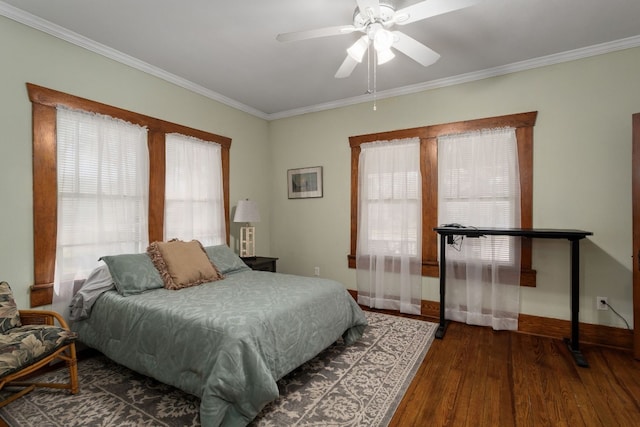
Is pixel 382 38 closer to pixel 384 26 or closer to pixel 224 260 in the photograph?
pixel 384 26

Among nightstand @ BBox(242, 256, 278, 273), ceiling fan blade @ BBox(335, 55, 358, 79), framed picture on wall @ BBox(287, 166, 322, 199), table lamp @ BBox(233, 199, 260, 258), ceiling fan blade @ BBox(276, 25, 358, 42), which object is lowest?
nightstand @ BBox(242, 256, 278, 273)

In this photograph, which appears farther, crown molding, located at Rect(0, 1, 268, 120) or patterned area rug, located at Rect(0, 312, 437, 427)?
crown molding, located at Rect(0, 1, 268, 120)

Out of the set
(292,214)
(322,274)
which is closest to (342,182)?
(292,214)

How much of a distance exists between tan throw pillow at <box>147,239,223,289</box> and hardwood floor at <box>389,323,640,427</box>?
1873 mm

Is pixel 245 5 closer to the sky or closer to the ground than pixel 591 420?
closer to the sky

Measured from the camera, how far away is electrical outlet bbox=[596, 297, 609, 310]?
281 cm

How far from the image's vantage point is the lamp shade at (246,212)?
12.6 feet

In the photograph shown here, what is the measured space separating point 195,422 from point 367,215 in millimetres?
2762

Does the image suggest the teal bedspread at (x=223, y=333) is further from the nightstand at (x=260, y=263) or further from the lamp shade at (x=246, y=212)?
the lamp shade at (x=246, y=212)

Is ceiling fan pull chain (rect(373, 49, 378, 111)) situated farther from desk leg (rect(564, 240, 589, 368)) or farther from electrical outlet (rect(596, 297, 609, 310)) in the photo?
electrical outlet (rect(596, 297, 609, 310))

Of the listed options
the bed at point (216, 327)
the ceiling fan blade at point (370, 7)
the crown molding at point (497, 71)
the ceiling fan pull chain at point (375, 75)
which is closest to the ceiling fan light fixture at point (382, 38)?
the ceiling fan blade at point (370, 7)

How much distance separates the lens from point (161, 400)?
2018 millimetres

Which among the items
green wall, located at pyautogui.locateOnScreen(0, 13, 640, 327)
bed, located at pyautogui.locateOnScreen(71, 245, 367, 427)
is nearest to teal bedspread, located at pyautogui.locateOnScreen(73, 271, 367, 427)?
bed, located at pyautogui.locateOnScreen(71, 245, 367, 427)

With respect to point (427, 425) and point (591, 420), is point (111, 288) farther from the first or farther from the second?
point (591, 420)
